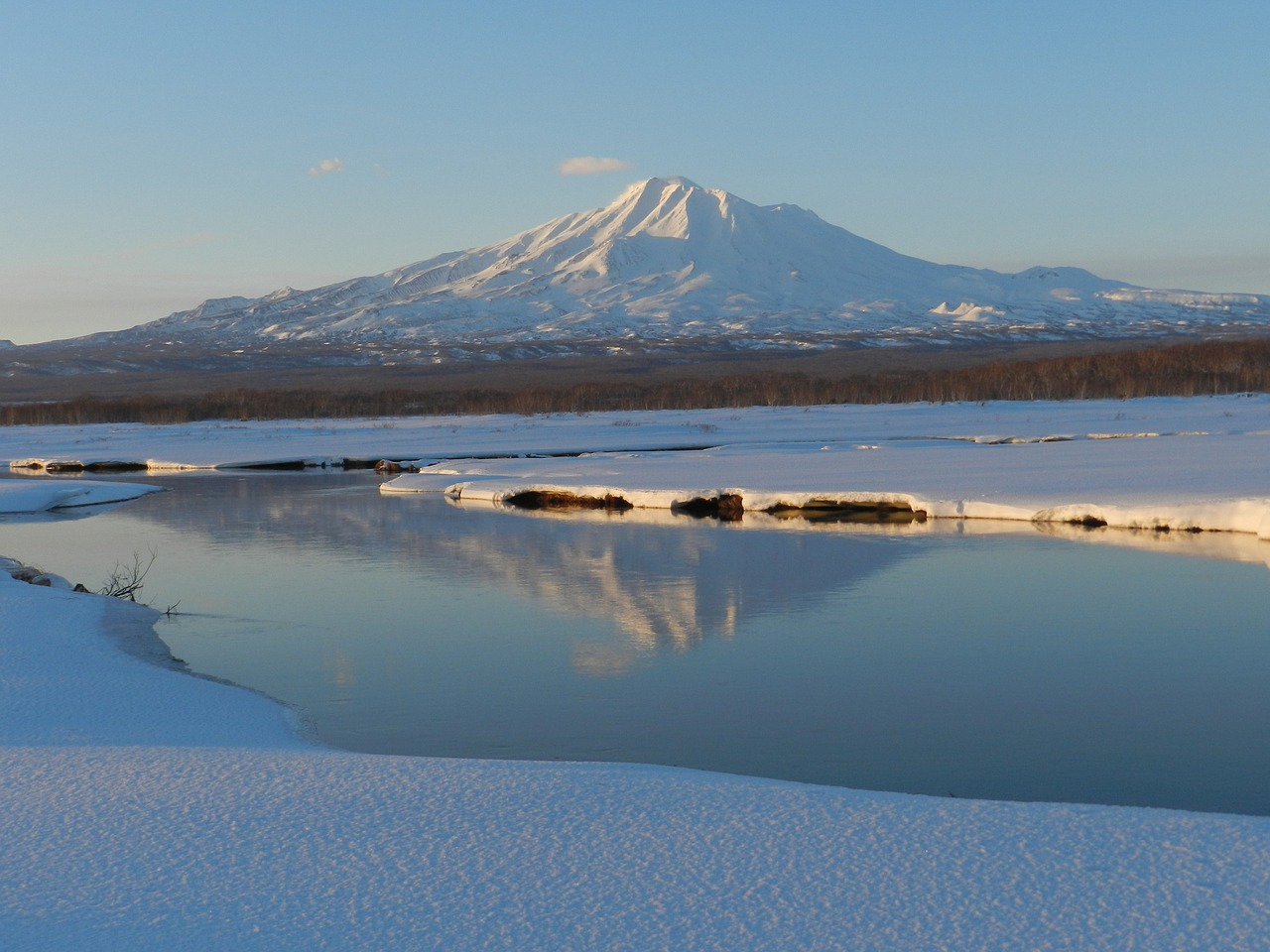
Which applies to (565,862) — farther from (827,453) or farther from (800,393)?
(800,393)

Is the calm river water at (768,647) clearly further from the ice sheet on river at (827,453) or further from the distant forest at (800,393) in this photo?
the distant forest at (800,393)

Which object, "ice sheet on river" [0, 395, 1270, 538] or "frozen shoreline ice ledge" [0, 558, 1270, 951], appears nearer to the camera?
"frozen shoreline ice ledge" [0, 558, 1270, 951]

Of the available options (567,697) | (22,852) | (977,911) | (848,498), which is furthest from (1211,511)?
(22,852)

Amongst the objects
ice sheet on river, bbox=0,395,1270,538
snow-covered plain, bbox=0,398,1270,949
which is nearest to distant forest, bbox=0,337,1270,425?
ice sheet on river, bbox=0,395,1270,538

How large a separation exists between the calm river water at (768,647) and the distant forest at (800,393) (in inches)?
1176

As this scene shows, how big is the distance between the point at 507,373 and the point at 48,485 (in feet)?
273

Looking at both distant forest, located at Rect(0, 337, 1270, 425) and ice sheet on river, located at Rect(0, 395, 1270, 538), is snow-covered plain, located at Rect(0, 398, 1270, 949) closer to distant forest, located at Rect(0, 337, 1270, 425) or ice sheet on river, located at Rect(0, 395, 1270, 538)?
ice sheet on river, located at Rect(0, 395, 1270, 538)

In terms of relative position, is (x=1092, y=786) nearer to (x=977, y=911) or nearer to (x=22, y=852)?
(x=977, y=911)

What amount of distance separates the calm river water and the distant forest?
29.9 m

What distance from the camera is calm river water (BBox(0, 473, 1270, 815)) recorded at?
7488 mm

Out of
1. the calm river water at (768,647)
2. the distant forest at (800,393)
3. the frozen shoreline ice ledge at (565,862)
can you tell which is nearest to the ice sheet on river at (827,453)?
the calm river water at (768,647)

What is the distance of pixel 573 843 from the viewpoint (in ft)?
15.7

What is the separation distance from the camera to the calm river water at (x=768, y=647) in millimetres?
7488

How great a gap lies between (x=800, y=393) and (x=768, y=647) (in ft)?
134
